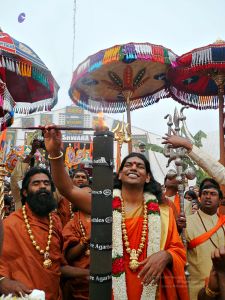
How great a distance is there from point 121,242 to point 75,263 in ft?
2.00

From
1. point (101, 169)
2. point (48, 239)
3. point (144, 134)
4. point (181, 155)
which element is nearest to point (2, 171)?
point (48, 239)

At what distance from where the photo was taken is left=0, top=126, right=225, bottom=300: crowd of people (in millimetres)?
2113

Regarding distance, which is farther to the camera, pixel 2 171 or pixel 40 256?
pixel 2 171

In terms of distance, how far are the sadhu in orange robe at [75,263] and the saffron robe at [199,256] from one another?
3.06 ft

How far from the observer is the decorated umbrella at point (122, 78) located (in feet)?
21.5

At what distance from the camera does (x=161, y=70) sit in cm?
738

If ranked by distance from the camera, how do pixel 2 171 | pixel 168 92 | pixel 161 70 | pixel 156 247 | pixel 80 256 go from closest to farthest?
pixel 156 247, pixel 80 256, pixel 2 171, pixel 161 70, pixel 168 92

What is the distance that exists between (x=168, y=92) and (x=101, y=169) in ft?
23.2

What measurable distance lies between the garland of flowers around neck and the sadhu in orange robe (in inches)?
17.6

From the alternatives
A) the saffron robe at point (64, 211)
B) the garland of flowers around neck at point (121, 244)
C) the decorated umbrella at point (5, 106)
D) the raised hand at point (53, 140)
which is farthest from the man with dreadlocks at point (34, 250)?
the decorated umbrella at point (5, 106)

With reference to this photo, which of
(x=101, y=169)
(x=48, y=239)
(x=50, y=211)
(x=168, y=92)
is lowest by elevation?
(x=48, y=239)

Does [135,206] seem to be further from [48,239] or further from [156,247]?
[48,239]

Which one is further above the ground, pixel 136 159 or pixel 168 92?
pixel 168 92

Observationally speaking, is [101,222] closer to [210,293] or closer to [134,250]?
[210,293]
